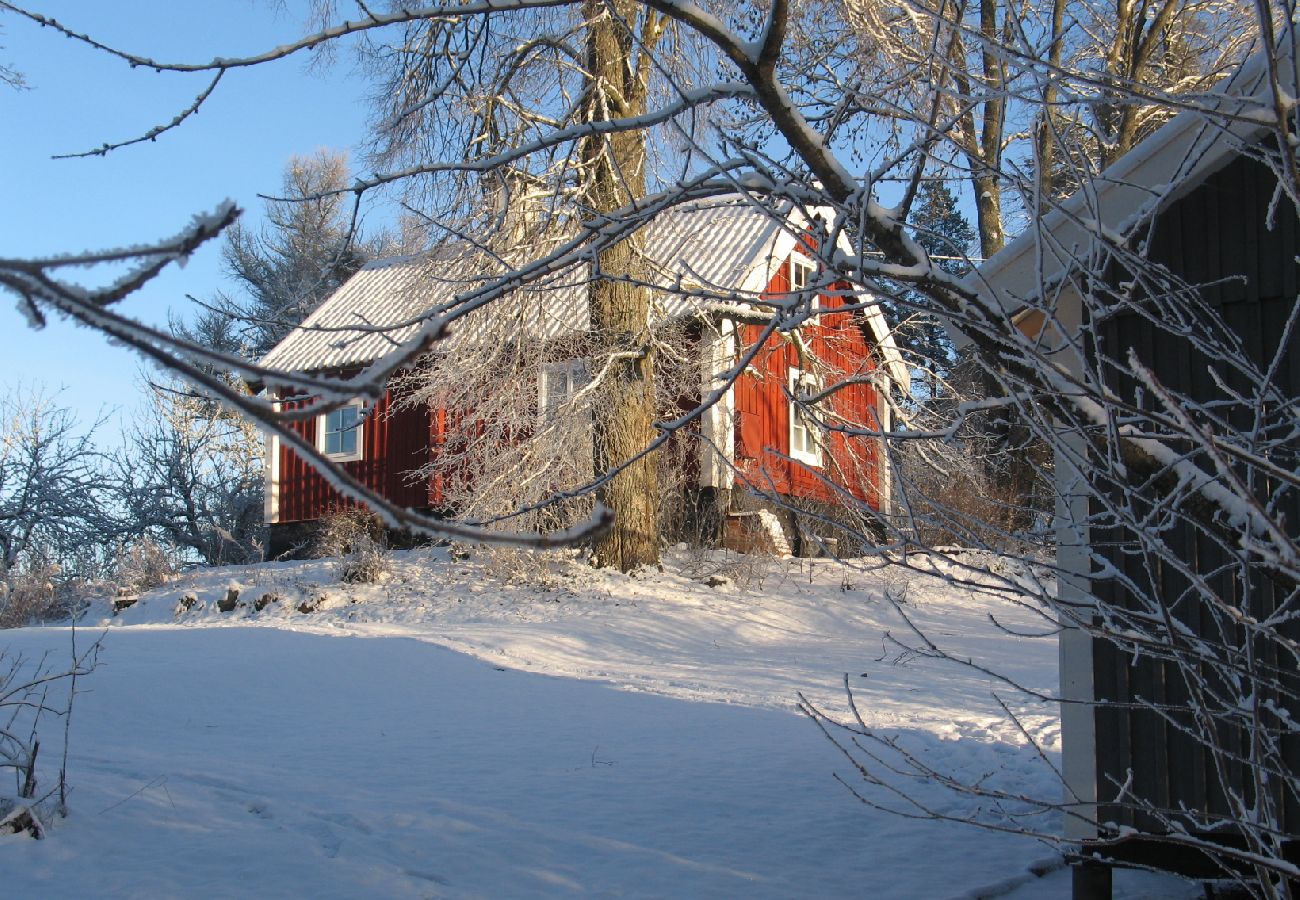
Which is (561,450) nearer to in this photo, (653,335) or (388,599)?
(653,335)

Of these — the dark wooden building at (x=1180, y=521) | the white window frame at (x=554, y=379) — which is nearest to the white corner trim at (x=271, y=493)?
the white window frame at (x=554, y=379)

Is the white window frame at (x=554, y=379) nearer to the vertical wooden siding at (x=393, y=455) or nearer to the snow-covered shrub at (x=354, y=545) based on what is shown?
the snow-covered shrub at (x=354, y=545)

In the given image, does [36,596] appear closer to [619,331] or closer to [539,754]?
[619,331]

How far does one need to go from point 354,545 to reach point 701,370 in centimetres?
571

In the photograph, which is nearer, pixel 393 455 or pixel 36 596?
pixel 36 596

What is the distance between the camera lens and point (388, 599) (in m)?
14.1

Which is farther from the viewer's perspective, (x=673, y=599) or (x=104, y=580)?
(x=104, y=580)

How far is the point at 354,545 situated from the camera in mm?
16125

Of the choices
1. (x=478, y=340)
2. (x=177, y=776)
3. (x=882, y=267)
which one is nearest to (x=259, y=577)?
(x=478, y=340)

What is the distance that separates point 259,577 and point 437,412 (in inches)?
159

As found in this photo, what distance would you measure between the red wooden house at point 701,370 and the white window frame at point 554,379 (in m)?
0.05

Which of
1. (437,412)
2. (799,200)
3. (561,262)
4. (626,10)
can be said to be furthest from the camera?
(437,412)

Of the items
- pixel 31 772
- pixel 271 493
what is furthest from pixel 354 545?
pixel 31 772

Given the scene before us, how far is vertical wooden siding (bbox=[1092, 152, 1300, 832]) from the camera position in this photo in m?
4.58
